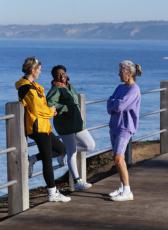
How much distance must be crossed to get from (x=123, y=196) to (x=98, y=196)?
1.21 feet

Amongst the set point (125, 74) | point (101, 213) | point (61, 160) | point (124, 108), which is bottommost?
point (101, 213)

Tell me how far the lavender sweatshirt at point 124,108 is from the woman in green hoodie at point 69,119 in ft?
1.80

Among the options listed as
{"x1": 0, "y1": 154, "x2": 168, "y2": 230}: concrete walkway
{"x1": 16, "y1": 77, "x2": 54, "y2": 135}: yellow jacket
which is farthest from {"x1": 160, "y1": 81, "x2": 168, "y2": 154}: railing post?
{"x1": 16, "y1": 77, "x2": 54, "y2": 135}: yellow jacket

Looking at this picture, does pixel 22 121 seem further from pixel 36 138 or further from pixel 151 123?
pixel 151 123

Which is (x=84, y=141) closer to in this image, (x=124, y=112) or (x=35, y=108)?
(x=124, y=112)

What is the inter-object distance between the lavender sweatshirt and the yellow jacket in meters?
0.77

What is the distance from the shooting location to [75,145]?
9.63 metres

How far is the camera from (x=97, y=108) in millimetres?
42500

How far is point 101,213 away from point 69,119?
1440 mm

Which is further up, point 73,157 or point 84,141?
point 84,141

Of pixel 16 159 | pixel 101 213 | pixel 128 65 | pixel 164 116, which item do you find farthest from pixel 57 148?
pixel 164 116

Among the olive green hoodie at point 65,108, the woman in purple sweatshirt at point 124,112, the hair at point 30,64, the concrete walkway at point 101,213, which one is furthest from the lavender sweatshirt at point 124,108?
the hair at point 30,64

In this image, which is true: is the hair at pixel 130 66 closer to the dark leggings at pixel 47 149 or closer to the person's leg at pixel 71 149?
the dark leggings at pixel 47 149

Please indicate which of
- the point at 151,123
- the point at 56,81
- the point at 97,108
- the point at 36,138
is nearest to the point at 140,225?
the point at 36,138
